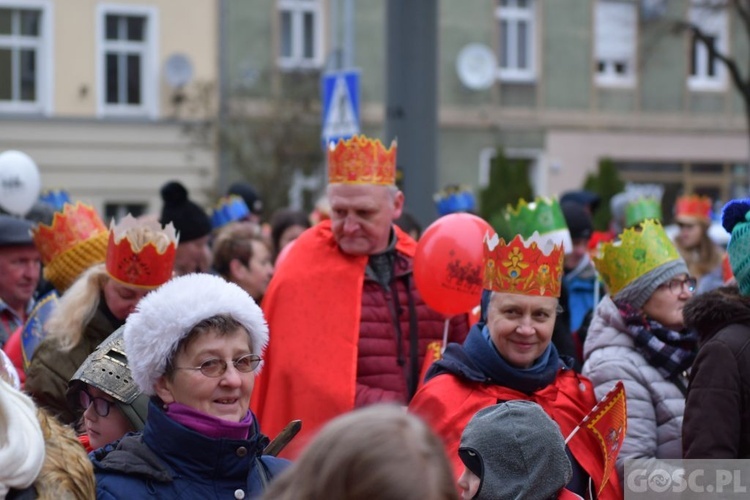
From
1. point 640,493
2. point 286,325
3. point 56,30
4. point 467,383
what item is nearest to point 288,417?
point 286,325

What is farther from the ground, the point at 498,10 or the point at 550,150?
the point at 498,10


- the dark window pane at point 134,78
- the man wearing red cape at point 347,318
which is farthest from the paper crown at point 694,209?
the dark window pane at point 134,78

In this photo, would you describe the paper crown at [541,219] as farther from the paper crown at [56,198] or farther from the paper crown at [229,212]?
the paper crown at [56,198]

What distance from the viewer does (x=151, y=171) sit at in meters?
25.2

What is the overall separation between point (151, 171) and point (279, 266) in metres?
19.3

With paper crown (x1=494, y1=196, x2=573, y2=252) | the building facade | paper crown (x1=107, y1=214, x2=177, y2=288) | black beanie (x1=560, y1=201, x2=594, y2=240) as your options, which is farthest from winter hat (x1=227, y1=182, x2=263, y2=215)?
the building facade

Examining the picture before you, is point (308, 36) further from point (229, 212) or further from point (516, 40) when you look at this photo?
point (229, 212)

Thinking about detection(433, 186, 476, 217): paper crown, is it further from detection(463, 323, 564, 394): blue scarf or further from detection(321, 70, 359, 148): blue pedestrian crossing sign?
detection(463, 323, 564, 394): blue scarf

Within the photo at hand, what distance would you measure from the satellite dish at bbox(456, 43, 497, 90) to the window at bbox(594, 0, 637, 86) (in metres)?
2.74

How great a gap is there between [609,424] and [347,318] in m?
1.72

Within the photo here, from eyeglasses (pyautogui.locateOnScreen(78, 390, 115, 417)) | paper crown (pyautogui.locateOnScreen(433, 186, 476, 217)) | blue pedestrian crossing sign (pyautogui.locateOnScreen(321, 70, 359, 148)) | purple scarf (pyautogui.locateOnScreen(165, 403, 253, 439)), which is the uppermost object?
blue pedestrian crossing sign (pyautogui.locateOnScreen(321, 70, 359, 148))

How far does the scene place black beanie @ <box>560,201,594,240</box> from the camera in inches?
332

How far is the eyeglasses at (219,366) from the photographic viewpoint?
3.68 m

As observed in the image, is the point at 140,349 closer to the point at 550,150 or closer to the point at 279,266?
the point at 279,266
